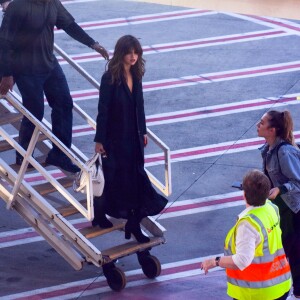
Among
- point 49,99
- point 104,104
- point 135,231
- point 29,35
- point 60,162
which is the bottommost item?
point 135,231

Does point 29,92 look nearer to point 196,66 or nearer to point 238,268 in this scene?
point 238,268

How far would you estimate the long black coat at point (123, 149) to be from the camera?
379 inches

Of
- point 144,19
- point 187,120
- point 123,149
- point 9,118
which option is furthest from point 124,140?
point 144,19

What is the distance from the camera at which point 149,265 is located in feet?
32.9

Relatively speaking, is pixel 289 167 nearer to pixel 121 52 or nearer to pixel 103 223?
pixel 121 52

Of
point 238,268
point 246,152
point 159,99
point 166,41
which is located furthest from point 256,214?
point 166,41

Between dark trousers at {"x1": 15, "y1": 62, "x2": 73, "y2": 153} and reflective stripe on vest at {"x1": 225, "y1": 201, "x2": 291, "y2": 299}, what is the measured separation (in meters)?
3.39

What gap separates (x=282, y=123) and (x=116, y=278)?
2252 mm

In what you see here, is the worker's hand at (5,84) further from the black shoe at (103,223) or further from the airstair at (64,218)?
the black shoe at (103,223)

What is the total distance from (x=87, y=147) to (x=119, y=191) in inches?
156

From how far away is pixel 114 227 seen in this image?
10.0 m

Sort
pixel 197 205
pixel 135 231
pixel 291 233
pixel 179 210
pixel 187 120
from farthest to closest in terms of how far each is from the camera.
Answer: pixel 187 120 → pixel 197 205 → pixel 179 210 → pixel 135 231 → pixel 291 233

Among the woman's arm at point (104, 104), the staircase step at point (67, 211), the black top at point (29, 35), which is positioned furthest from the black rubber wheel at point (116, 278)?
the black top at point (29, 35)

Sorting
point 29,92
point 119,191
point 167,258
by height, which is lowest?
point 167,258
